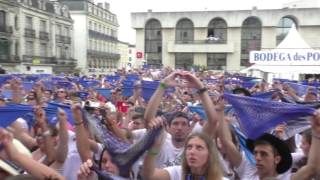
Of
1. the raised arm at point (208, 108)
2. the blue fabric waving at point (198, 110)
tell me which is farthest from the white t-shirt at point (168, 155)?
the blue fabric waving at point (198, 110)

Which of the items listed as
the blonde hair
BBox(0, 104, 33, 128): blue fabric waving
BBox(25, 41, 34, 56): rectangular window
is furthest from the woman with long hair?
BBox(25, 41, 34, 56): rectangular window

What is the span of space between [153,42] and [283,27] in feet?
44.0

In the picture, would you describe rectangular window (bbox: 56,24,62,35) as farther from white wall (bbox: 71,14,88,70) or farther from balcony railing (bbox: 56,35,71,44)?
white wall (bbox: 71,14,88,70)

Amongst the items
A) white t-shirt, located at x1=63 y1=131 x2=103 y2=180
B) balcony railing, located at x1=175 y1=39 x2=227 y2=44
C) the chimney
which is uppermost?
the chimney

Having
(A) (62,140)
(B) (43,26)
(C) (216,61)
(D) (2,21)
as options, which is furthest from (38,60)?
(A) (62,140)

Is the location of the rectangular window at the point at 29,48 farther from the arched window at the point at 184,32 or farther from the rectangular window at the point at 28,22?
the arched window at the point at 184,32

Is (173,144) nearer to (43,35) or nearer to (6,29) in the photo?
(6,29)

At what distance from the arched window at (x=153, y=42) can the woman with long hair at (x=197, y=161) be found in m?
43.3

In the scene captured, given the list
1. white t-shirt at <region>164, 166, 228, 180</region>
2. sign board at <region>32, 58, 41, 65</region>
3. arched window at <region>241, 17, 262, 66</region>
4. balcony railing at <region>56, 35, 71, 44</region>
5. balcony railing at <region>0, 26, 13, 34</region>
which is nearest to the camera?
white t-shirt at <region>164, 166, 228, 180</region>

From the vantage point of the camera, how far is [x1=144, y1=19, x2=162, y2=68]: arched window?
46906 mm

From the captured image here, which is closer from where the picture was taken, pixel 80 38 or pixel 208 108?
pixel 208 108

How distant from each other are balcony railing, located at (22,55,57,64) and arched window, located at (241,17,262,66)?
2235 centimetres

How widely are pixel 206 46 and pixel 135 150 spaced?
43.0 m

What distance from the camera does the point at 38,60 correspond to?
164ft
